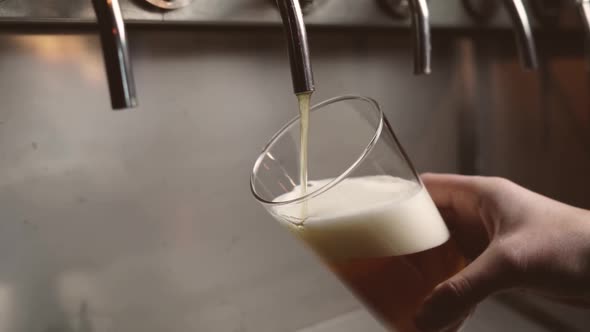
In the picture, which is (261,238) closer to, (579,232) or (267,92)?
(267,92)

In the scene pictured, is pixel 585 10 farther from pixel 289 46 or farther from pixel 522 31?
pixel 289 46

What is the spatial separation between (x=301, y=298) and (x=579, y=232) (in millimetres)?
305

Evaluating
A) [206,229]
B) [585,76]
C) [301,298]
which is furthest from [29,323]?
[585,76]

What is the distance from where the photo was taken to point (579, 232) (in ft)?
1.36

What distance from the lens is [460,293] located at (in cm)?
37

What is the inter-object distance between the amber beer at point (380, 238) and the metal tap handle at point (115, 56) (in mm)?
145

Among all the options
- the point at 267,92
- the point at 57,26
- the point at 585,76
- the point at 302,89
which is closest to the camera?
the point at 302,89

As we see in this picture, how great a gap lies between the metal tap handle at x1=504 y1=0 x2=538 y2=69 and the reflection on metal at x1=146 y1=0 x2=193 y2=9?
31 centimetres

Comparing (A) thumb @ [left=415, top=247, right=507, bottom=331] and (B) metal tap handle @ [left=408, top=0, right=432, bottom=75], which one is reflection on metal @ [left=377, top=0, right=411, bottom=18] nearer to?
(B) metal tap handle @ [left=408, top=0, right=432, bottom=75]

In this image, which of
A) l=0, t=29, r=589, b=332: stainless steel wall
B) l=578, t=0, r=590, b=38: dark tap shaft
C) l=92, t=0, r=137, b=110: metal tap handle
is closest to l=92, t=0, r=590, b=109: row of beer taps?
l=92, t=0, r=137, b=110: metal tap handle

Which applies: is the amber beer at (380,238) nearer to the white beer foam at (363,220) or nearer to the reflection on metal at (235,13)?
the white beer foam at (363,220)

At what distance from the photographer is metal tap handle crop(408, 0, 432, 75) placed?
43cm

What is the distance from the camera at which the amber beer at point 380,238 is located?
38 cm

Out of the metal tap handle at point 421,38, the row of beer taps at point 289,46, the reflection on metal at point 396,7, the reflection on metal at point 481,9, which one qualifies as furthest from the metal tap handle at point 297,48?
the reflection on metal at point 481,9
